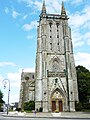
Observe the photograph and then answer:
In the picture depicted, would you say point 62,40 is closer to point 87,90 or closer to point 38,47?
point 38,47

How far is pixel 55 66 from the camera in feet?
165

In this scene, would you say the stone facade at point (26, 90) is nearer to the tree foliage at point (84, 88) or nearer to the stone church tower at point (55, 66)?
the stone church tower at point (55, 66)

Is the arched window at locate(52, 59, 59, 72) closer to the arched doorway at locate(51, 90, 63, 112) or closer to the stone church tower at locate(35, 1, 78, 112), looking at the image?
the stone church tower at locate(35, 1, 78, 112)

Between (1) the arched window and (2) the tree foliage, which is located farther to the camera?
(1) the arched window

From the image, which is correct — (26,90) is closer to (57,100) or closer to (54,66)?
(54,66)

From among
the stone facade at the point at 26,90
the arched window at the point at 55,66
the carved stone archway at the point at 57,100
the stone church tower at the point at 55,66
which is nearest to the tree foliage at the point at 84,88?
the stone church tower at the point at 55,66

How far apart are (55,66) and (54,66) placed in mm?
277

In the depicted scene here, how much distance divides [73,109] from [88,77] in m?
10.6

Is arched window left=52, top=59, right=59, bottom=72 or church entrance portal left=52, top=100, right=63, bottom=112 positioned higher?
arched window left=52, top=59, right=59, bottom=72

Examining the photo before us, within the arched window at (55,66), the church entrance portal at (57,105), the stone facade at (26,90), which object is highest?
the arched window at (55,66)

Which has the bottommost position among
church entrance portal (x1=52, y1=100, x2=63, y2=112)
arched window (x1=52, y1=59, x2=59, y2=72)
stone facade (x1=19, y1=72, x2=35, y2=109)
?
church entrance portal (x1=52, y1=100, x2=63, y2=112)

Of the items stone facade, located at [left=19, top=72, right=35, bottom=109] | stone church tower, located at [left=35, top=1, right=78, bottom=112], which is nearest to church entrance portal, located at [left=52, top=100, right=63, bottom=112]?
stone church tower, located at [left=35, top=1, right=78, bottom=112]

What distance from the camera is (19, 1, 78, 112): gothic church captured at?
45.7 metres

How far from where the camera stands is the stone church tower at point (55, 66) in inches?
1797
